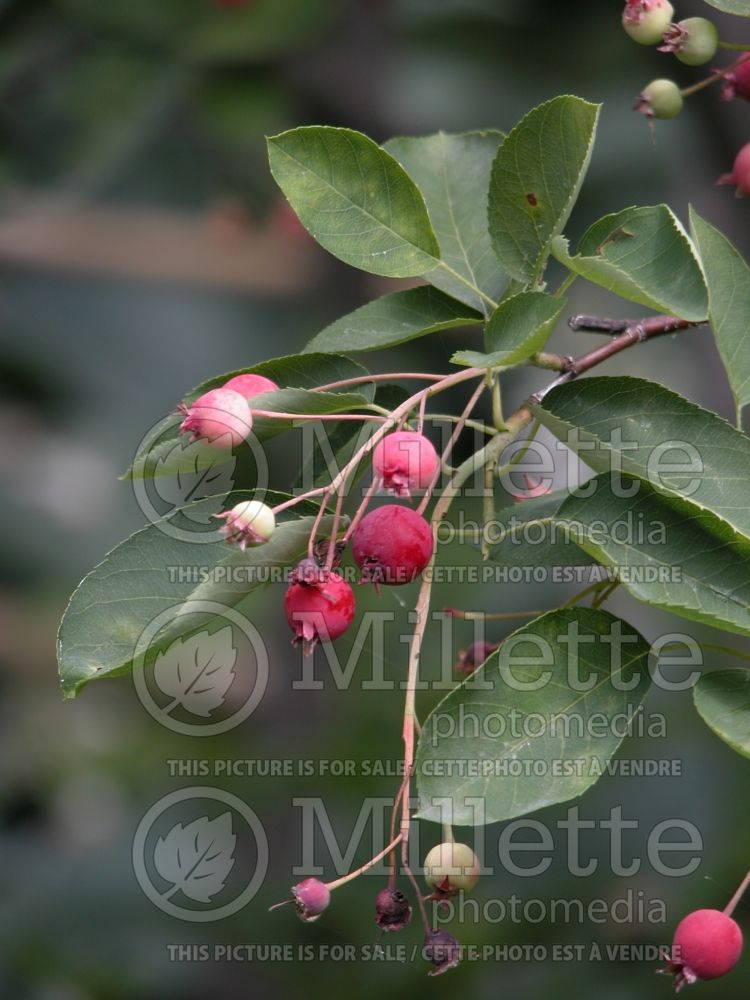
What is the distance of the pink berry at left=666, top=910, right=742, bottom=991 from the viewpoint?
0.84 m

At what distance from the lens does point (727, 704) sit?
2.52 ft

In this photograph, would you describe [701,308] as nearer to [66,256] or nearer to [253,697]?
[253,697]

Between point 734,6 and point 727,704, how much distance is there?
0.53 meters

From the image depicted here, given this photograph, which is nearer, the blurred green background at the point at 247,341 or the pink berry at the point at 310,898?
the pink berry at the point at 310,898

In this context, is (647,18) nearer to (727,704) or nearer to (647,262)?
(647,262)

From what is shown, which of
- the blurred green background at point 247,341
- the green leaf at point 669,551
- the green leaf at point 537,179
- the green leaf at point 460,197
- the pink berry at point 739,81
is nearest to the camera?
the green leaf at point 669,551

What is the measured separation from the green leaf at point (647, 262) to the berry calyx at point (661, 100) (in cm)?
28

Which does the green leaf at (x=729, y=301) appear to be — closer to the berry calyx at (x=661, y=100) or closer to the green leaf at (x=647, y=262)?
the green leaf at (x=647, y=262)

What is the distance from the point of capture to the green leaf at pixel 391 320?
3.06 ft

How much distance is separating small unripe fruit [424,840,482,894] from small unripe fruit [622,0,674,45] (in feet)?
2.23

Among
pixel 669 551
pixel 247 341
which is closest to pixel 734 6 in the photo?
Answer: pixel 669 551

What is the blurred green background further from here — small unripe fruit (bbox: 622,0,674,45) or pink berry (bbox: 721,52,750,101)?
small unripe fruit (bbox: 622,0,674,45)

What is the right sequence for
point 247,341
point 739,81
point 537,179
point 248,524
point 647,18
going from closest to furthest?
point 248,524, point 537,179, point 647,18, point 739,81, point 247,341

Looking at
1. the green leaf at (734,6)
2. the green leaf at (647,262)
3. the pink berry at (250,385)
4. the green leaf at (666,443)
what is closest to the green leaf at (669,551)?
the green leaf at (666,443)
